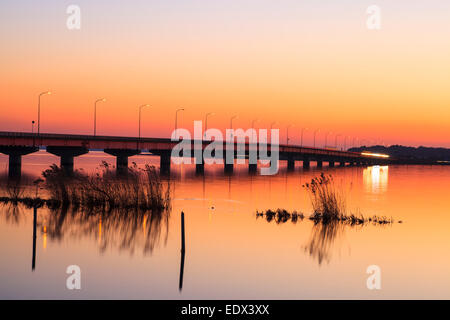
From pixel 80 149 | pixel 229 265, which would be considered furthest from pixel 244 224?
pixel 80 149

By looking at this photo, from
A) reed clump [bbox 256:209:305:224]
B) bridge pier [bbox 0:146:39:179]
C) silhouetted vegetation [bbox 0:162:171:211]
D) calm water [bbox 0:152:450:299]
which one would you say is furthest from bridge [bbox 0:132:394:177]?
calm water [bbox 0:152:450:299]

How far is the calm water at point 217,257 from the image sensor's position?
1015 inches

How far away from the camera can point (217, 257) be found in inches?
1288

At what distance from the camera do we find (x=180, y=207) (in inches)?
2345

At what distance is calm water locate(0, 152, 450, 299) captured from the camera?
25.8 metres

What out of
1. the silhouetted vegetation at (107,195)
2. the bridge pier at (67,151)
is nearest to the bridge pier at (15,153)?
the bridge pier at (67,151)

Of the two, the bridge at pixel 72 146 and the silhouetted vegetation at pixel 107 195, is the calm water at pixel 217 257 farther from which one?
the bridge at pixel 72 146

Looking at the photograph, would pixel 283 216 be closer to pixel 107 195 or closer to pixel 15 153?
pixel 107 195

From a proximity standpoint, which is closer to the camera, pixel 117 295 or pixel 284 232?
pixel 117 295

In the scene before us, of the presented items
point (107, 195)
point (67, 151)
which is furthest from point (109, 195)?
point (67, 151)
